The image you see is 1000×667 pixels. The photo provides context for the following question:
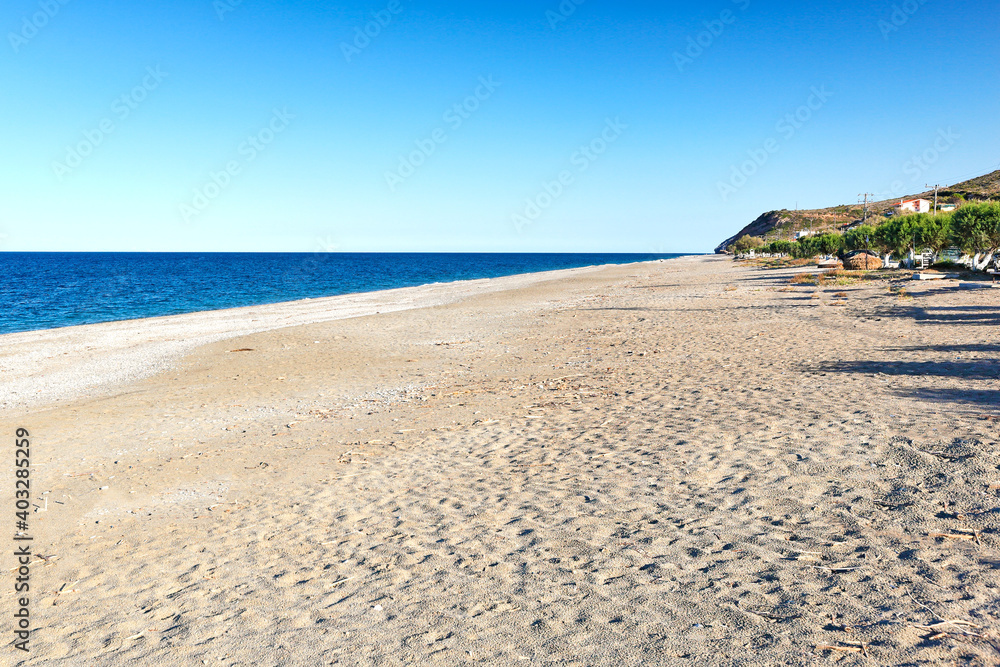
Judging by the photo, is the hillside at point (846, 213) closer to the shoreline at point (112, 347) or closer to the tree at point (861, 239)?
the tree at point (861, 239)

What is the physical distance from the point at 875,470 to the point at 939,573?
229cm

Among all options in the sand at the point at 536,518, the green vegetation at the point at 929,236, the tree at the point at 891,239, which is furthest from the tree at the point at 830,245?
the sand at the point at 536,518

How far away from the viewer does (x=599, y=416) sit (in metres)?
9.78

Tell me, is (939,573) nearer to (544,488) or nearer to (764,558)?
(764,558)

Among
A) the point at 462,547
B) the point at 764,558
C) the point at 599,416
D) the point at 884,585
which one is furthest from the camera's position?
the point at 599,416

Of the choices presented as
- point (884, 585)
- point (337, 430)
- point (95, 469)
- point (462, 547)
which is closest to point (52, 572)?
point (95, 469)

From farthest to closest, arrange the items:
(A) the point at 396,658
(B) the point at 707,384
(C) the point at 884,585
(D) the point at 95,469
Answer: (B) the point at 707,384, (D) the point at 95,469, (C) the point at 884,585, (A) the point at 396,658

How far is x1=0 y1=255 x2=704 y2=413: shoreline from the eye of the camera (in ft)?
47.6

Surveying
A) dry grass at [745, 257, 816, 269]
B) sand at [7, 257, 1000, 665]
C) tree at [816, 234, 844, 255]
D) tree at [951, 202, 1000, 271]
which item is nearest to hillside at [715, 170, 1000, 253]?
dry grass at [745, 257, 816, 269]

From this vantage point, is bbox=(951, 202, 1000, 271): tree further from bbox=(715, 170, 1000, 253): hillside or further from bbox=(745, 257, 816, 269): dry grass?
bbox=(715, 170, 1000, 253): hillside

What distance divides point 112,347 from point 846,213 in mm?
168807

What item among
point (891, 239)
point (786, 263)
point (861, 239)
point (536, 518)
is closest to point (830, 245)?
point (786, 263)

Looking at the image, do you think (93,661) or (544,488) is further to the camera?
(544,488)

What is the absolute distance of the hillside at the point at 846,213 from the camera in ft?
384
